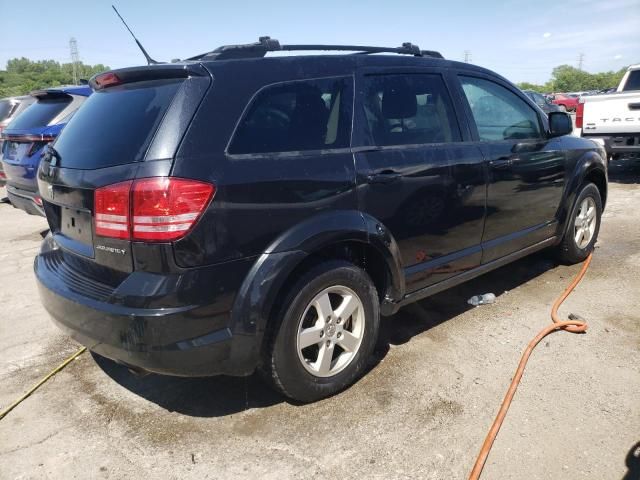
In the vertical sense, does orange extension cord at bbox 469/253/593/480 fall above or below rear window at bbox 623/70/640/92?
below

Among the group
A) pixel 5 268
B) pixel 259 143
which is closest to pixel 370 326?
pixel 259 143

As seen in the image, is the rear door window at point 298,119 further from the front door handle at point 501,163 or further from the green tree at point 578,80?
the green tree at point 578,80

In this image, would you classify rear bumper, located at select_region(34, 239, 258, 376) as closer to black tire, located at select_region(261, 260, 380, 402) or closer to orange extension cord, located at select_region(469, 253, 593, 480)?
black tire, located at select_region(261, 260, 380, 402)

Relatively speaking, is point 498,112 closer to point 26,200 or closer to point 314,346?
point 314,346

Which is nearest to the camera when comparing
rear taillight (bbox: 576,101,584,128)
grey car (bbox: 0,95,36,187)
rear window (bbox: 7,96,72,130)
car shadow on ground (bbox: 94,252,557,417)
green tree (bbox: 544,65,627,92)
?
car shadow on ground (bbox: 94,252,557,417)

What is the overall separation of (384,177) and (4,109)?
8087mm

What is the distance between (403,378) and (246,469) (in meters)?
1.13

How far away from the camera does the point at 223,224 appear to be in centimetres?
230

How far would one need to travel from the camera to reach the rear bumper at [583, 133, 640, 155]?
8954 mm

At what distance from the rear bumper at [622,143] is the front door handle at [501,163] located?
20.3ft

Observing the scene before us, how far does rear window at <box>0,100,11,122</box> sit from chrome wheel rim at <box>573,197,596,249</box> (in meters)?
8.54

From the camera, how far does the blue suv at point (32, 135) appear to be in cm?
586

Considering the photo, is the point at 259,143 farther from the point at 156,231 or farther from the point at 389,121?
the point at 389,121

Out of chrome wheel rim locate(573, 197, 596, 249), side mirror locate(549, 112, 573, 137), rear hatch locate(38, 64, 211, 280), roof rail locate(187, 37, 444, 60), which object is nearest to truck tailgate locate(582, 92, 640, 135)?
chrome wheel rim locate(573, 197, 596, 249)
